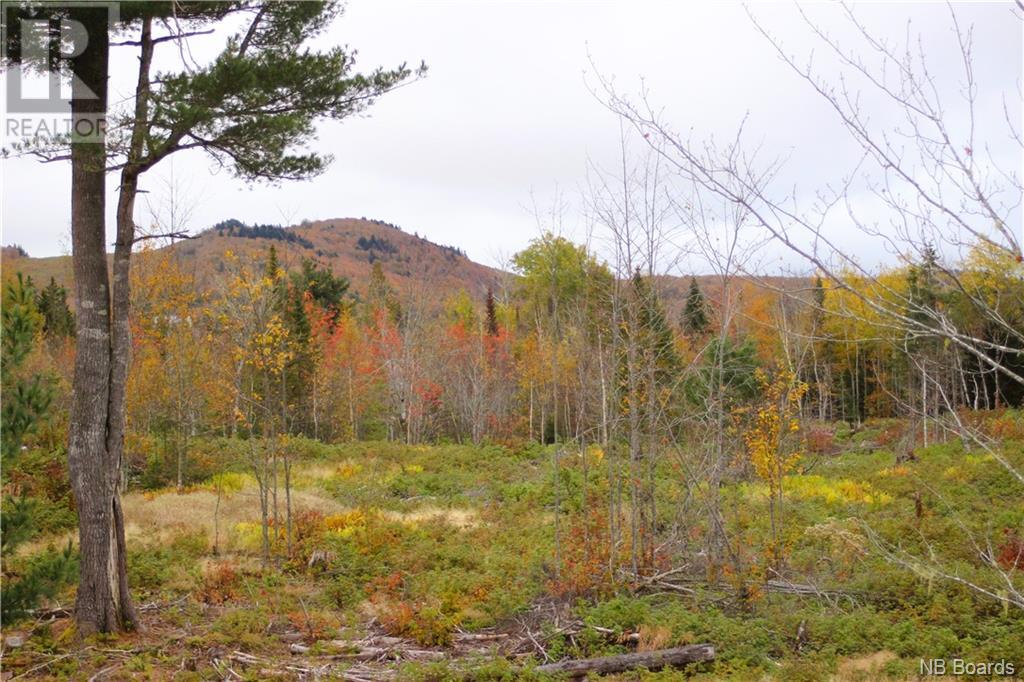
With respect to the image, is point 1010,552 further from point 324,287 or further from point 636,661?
point 324,287

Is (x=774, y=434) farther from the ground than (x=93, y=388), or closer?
closer

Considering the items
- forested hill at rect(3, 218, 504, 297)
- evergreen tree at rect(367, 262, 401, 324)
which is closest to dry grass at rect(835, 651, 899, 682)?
evergreen tree at rect(367, 262, 401, 324)

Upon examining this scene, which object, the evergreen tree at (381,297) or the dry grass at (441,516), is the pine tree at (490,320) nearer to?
the evergreen tree at (381,297)

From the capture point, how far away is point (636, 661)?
6617 mm

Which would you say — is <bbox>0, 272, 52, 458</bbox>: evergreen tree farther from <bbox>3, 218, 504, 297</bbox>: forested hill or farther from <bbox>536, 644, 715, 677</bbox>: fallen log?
<bbox>3, 218, 504, 297</bbox>: forested hill

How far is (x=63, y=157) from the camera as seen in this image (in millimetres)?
6371

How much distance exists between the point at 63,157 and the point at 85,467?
2999 mm

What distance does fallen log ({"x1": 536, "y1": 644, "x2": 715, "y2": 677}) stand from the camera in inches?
257

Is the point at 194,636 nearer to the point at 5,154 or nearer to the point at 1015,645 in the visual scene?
the point at 5,154

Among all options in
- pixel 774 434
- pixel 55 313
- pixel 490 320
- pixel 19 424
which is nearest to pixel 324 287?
pixel 490 320

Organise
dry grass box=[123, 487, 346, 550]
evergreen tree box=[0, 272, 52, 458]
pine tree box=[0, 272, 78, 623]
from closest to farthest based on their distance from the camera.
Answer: pine tree box=[0, 272, 78, 623]
evergreen tree box=[0, 272, 52, 458]
dry grass box=[123, 487, 346, 550]

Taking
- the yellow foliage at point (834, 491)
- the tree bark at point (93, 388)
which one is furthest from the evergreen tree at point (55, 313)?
the yellow foliage at point (834, 491)

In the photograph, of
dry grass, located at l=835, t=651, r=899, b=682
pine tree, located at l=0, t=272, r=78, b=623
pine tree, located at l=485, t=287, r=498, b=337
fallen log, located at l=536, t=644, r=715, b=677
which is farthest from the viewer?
pine tree, located at l=485, t=287, r=498, b=337

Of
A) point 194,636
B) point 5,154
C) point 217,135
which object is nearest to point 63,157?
point 5,154
